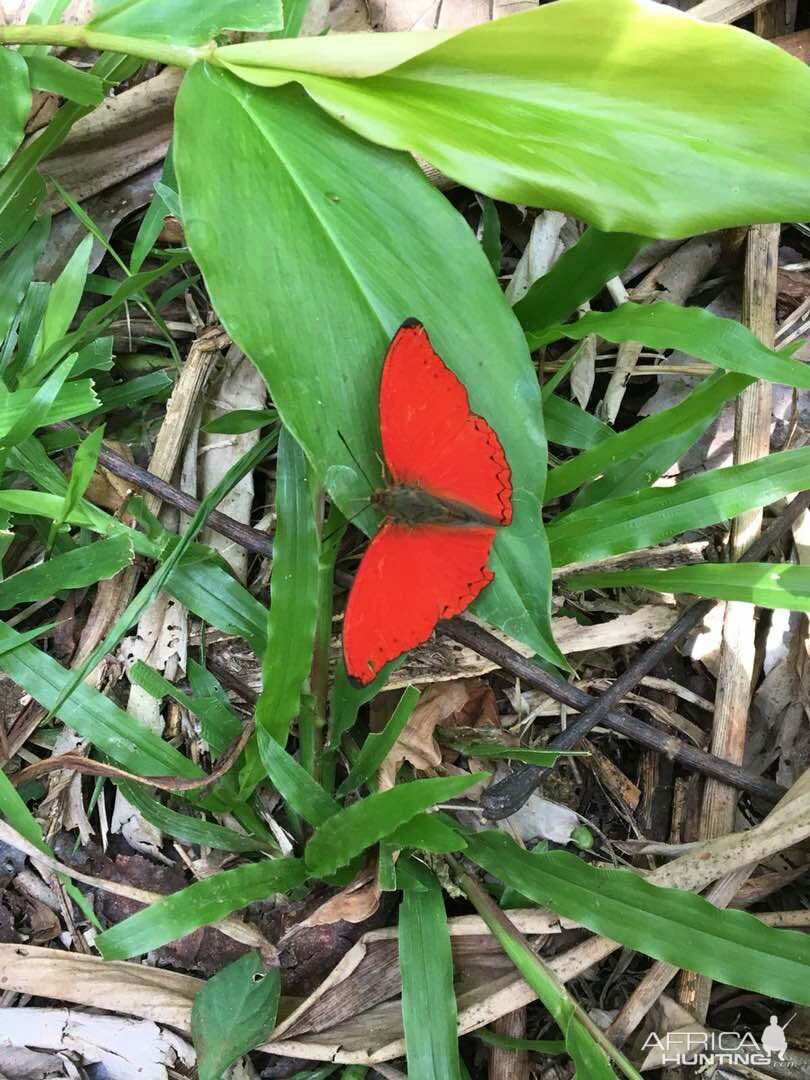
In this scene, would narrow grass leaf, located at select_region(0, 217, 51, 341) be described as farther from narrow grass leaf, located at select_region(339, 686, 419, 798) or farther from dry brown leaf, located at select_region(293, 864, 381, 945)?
dry brown leaf, located at select_region(293, 864, 381, 945)

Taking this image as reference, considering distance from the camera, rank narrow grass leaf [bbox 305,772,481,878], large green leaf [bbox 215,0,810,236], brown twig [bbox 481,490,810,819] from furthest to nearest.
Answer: brown twig [bbox 481,490,810,819]
narrow grass leaf [bbox 305,772,481,878]
large green leaf [bbox 215,0,810,236]

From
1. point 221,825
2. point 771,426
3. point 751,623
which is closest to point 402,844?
point 221,825

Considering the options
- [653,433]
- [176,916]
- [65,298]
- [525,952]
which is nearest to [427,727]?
[525,952]

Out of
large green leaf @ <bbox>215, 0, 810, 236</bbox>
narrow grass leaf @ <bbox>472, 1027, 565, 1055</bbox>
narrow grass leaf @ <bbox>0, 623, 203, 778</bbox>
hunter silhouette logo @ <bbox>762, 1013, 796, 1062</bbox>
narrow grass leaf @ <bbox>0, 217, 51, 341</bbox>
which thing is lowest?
hunter silhouette logo @ <bbox>762, 1013, 796, 1062</bbox>

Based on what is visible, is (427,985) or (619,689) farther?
(619,689)

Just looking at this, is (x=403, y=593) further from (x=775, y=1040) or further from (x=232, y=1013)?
(x=775, y=1040)

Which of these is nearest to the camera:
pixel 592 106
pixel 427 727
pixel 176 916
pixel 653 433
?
pixel 592 106

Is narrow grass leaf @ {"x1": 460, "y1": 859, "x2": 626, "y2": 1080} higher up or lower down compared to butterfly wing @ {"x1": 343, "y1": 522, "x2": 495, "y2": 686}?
lower down

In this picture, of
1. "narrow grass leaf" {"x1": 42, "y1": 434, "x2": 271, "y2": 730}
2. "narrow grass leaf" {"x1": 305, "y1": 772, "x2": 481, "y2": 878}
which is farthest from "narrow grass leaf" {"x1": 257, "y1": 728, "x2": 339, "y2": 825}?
"narrow grass leaf" {"x1": 42, "y1": 434, "x2": 271, "y2": 730}

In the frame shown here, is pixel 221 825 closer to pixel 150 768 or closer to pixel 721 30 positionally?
pixel 150 768
